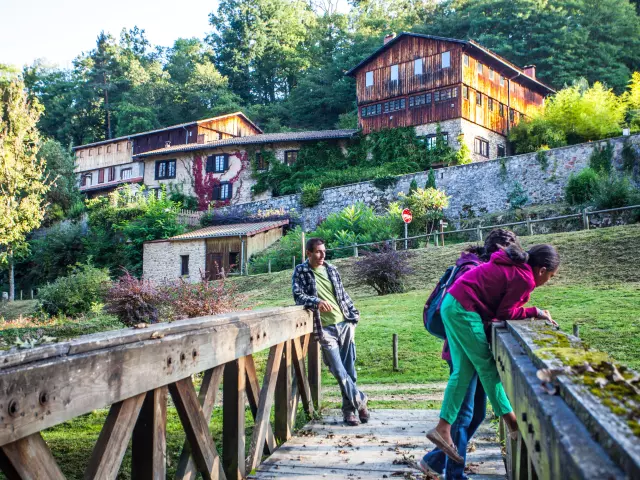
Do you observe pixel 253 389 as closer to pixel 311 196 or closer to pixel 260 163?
pixel 311 196

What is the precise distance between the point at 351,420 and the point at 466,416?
173cm

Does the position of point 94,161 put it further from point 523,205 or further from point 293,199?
point 523,205

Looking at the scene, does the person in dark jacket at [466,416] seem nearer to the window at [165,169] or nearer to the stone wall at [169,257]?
the stone wall at [169,257]

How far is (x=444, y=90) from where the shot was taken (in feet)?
127

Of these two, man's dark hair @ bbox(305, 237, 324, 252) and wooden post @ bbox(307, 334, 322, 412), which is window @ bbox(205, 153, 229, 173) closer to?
wooden post @ bbox(307, 334, 322, 412)

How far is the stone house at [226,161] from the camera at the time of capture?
143 feet

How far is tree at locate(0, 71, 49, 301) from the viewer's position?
27797mm

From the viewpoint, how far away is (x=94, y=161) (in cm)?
5634

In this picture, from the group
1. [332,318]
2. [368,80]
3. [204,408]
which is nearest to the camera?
[204,408]

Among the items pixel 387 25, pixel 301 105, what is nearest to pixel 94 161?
pixel 301 105

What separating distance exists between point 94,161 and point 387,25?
29.9m

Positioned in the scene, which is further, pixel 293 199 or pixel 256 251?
pixel 293 199

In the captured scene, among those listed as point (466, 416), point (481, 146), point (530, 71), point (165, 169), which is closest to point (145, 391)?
point (466, 416)

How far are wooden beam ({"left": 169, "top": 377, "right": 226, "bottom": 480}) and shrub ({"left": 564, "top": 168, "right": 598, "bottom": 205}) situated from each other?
2645 cm
